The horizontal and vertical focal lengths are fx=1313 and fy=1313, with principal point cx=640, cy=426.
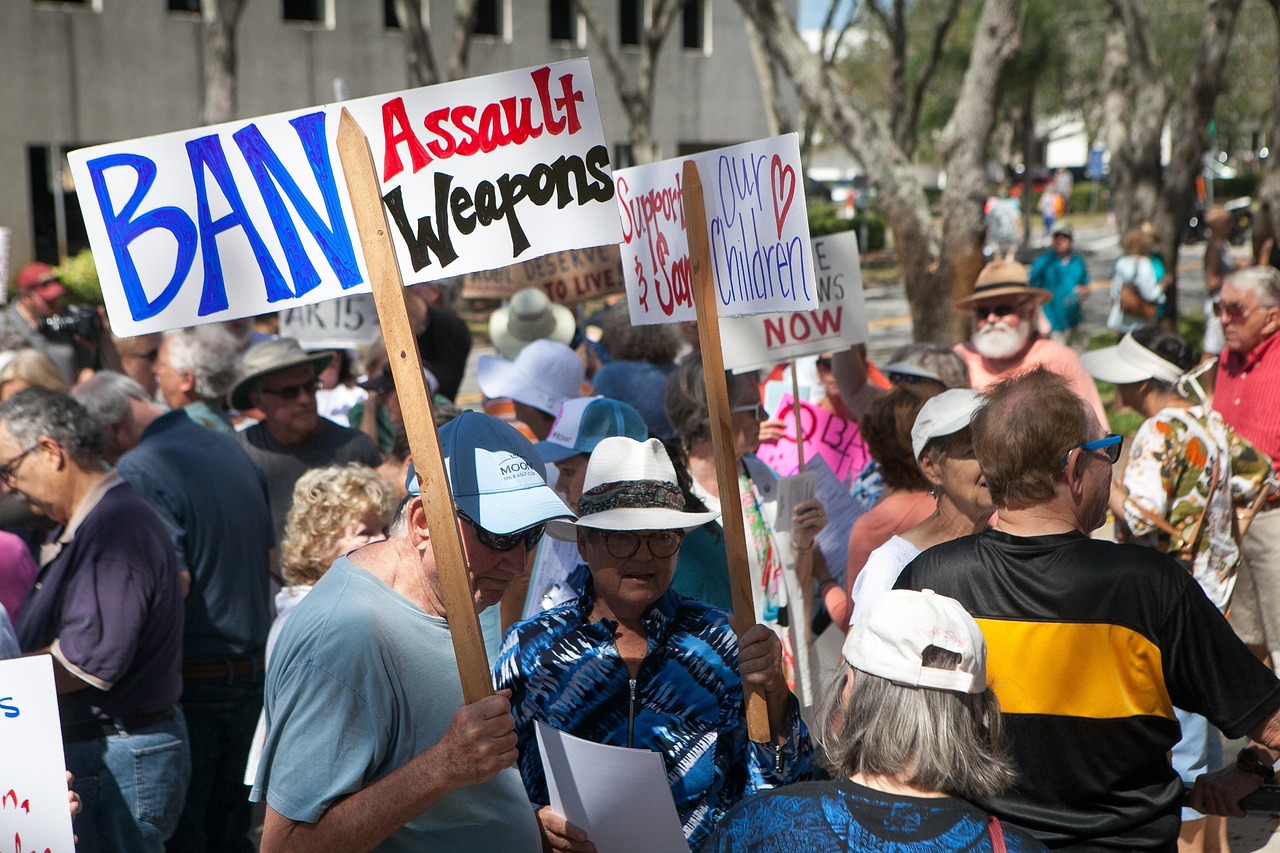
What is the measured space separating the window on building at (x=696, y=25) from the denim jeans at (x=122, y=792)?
36.8 m

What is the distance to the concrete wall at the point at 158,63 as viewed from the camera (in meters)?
26.7

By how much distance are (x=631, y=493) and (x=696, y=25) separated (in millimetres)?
37964

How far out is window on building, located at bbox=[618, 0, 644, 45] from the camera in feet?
121

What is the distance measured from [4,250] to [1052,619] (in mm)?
10589

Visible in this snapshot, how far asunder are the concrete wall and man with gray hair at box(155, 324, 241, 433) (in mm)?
21146

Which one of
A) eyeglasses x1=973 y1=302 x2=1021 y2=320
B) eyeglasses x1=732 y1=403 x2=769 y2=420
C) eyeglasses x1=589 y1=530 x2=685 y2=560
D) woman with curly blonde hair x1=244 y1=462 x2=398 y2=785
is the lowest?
woman with curly blonde hair x1=244 y1=462 x2=398 y2=785

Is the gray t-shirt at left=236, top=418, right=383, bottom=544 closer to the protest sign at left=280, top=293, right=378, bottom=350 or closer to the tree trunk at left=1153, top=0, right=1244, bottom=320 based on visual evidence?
the protest sign at left=280, top=293, right=378, bottom=350

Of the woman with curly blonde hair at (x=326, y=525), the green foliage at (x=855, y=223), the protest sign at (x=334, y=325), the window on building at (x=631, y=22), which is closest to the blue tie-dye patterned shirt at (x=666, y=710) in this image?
the woman with curly blonde hair at (x=326, y=525)

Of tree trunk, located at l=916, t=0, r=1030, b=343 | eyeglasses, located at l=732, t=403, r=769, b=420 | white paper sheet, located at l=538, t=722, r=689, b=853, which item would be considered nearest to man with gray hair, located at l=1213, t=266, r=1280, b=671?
eyeglasses, located at l=732, t=403, r=769, b=420

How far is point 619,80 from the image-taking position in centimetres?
2767

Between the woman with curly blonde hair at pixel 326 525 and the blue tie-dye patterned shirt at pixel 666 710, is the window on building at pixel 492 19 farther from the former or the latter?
the blue tie-dye patterned shirt at pixel 666 710

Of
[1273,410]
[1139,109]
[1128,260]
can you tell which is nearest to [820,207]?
[1139,109]

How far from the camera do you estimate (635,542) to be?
288 cm

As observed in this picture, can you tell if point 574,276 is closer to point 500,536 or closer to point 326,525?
point 326,525
